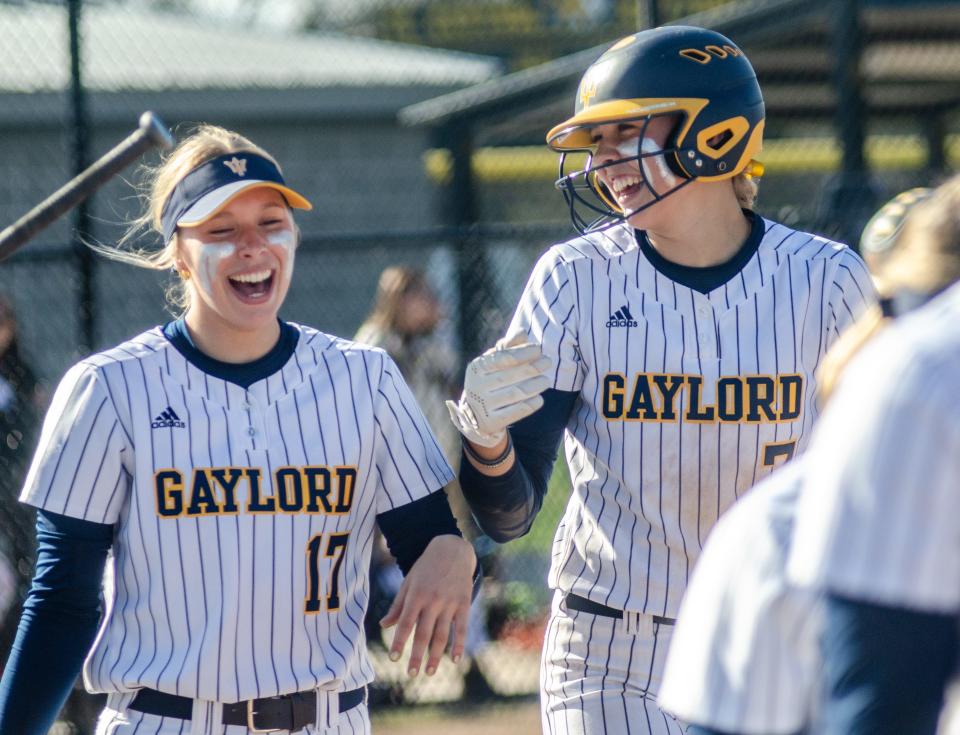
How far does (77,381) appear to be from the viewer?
323 centimetres

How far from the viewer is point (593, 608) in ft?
11.5

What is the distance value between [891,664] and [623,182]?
81.9 inches

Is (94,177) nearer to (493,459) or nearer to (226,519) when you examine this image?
(226,519)

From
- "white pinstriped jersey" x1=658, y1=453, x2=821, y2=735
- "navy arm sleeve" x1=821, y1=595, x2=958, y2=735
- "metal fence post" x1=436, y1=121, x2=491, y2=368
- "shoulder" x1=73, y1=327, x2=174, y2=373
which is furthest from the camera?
"metal fence post" x1=436, y1=121, x2=491, y2=368

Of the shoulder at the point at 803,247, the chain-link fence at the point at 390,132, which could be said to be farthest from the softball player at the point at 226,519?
the chain-link fence at the point at 390,132

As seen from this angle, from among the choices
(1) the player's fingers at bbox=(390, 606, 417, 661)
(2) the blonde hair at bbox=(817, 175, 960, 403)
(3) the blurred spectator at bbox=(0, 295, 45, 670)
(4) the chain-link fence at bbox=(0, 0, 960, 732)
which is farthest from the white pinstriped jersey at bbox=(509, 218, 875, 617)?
(3) the blurred spectator at bbox=(0, 295, 45, 670)

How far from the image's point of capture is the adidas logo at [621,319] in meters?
3.52

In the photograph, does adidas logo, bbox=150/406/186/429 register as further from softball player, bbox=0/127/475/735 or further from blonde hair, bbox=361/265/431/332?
blonde hair, bbox=361/265/431/332

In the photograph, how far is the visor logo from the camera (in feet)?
11.0

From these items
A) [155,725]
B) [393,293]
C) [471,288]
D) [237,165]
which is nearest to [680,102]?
[237,165]

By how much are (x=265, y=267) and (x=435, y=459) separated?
1.86 feet

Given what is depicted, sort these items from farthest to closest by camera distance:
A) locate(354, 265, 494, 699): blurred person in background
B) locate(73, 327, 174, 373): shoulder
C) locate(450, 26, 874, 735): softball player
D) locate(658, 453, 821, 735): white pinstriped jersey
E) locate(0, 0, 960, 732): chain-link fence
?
locate(354, 265, 494, 699): blurred person in background
locate(0, 0, 960, 732): chain-link fence
locate(450, 26, 874, 735): softball player
locate(73, 327, 174, 373): shoulder
locate(658, 453, 821, 735): white pinstriped jersey

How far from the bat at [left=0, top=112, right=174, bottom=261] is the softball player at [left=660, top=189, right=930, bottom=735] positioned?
1.54 m

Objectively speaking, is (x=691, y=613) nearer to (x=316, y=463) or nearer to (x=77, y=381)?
(x=316, y=463)
